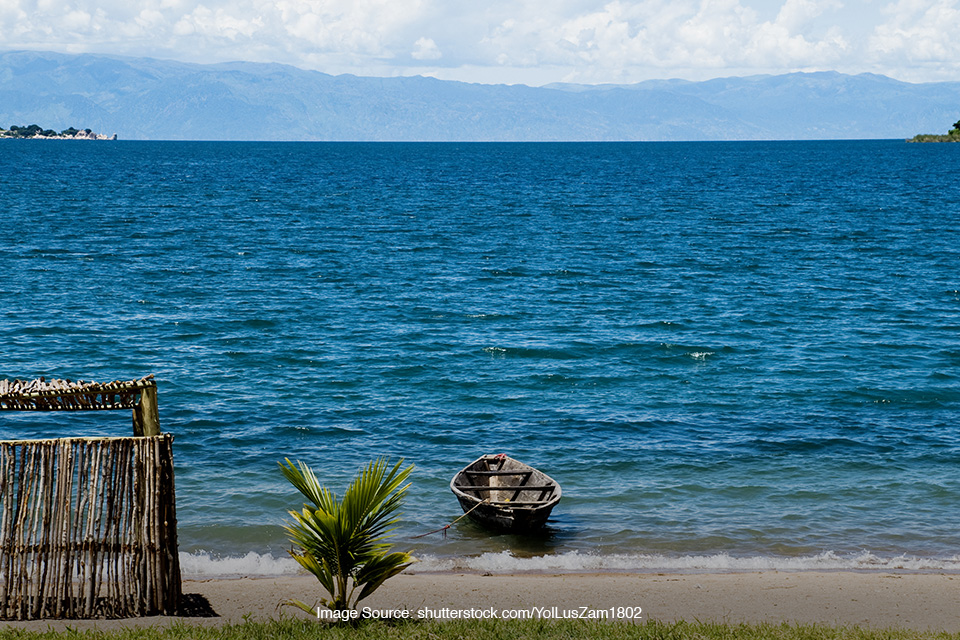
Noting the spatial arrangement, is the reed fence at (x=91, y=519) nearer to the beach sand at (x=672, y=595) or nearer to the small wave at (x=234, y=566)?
the beach sand at (x=672, y=595)

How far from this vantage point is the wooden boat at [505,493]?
17.5 metres

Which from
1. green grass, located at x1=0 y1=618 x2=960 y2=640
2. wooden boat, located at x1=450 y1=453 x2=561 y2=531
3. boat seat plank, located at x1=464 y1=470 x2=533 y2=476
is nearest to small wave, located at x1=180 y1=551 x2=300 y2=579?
wooden boat, located at x1=450 y1=453 x2=561 y2=531

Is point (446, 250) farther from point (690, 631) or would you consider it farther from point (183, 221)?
point (690, 631)

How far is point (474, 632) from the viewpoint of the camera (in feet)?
37.9

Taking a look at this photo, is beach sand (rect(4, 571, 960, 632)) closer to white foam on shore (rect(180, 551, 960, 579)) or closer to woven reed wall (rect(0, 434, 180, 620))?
white foam on shore (rect(180, 551, 960, 579))

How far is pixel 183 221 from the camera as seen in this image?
69.8m

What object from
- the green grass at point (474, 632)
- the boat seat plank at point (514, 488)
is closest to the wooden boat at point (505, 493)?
the boat seat plank at point (514, 488)

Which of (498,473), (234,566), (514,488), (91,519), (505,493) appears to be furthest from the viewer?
(505,493)

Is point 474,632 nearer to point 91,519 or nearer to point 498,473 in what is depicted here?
point 91,519

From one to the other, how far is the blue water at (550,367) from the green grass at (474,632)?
4.37 meters

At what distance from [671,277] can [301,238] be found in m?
25.7

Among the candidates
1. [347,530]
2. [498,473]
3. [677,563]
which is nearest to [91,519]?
[347,530]

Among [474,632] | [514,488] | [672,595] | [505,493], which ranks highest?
[514,488]

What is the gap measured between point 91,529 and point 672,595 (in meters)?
8.37
